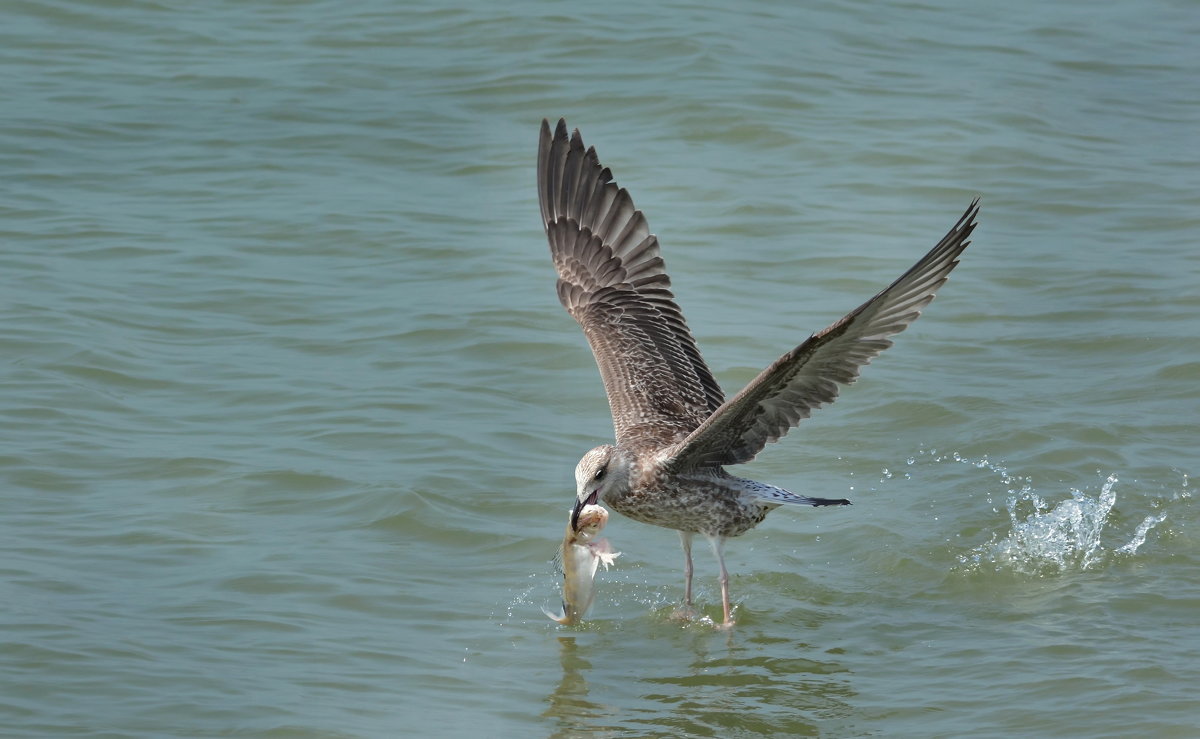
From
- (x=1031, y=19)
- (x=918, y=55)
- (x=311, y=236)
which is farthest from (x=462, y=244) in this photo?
(x=1031, y=19)

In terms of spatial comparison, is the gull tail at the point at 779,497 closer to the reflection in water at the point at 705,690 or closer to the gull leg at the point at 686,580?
the gull leg at the point at 686,580

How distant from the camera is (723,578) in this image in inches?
282

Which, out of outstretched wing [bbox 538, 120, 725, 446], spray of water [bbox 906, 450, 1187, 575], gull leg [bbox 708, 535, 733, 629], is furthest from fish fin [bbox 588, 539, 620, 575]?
spray of water [bbox 906, 450, 1187, 575]

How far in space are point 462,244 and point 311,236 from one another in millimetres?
1001

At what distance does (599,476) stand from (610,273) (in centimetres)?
182

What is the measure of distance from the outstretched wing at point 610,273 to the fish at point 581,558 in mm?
1403

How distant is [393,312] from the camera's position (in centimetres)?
996

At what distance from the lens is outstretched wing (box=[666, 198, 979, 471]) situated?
20.2 ft

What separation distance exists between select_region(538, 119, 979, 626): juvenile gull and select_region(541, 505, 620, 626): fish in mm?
66

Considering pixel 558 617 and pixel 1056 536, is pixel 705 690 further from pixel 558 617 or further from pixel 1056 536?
pixel 1056 536

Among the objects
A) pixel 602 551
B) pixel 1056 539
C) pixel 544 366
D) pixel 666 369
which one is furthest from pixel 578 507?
pixel 544 366

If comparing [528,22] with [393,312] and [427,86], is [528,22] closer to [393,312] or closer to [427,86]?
[427,86]

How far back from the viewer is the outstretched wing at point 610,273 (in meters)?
8.00

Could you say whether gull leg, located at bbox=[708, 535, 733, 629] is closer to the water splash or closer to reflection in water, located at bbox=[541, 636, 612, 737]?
reflection in water, located at bbox=[541, 636, 612, 737]
